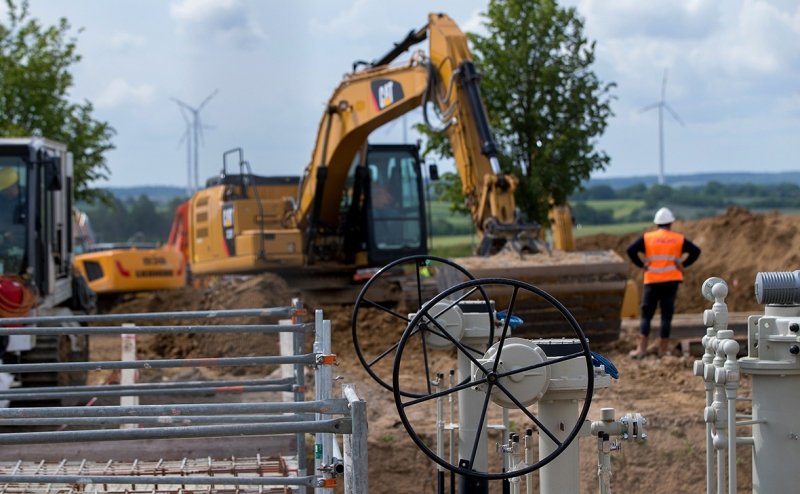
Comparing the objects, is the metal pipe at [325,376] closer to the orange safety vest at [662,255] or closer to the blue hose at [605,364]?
the blue hose at [605,364]

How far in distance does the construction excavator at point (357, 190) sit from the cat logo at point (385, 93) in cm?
1

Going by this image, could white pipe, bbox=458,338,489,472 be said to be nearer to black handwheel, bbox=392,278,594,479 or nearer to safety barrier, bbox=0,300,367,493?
safety barrier, bbox=0,300,367,493

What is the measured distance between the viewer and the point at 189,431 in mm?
4738

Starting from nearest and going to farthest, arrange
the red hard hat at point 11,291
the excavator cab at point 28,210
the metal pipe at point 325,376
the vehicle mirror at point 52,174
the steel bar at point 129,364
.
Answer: the metal pipe at point 325,376, the steel bar at point 129,364, the red hard hat at point 11,291, the vehicle mirror at point 52,174, the excavator cab at point 28,210

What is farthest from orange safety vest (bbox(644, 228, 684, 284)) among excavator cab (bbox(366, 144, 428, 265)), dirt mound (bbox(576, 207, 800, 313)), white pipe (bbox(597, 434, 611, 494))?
dirt mound (bbox(576, 207, 800, 313))

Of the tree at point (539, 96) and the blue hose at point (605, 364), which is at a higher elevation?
the tree at point (539, 96)

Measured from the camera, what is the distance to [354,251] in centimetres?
1973

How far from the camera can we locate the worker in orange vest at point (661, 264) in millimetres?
13773

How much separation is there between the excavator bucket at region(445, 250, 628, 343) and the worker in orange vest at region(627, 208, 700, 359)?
0.49 metres

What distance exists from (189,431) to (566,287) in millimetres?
9825

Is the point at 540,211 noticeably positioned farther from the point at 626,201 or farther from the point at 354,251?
the point at 626,201

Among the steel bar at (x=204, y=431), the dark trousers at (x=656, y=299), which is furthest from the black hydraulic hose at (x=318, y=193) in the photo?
the steel bar at (x=204, y=431)

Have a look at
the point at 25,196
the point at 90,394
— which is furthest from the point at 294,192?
the point at 90,394

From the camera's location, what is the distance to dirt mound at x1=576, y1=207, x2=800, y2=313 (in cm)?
2789
